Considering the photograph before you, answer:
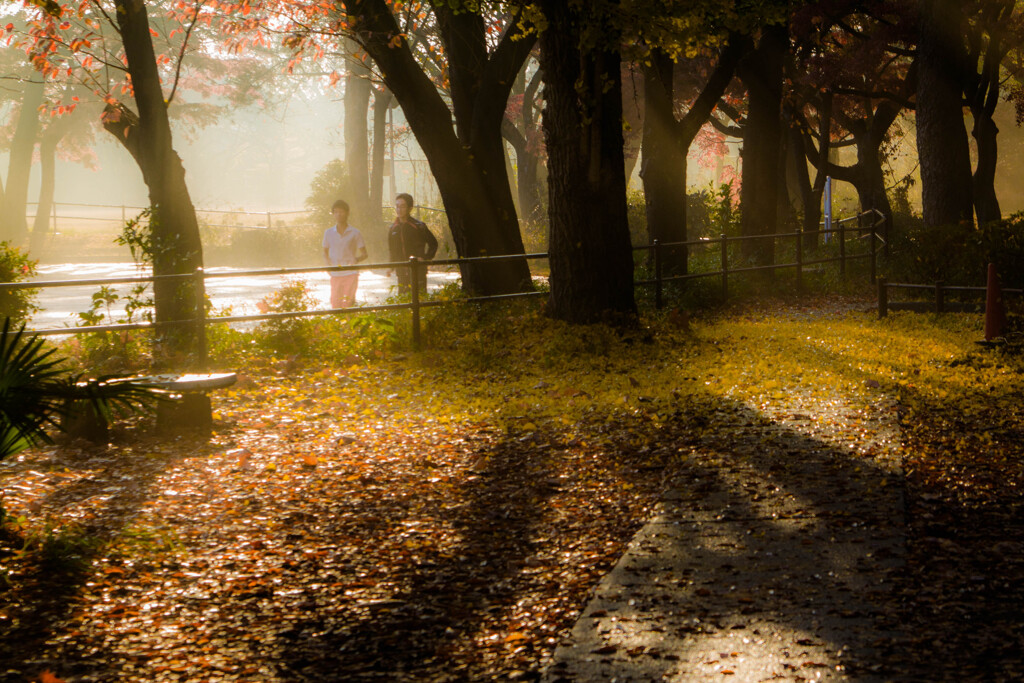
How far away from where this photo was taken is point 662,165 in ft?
59.6

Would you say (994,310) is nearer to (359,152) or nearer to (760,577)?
(760,577)

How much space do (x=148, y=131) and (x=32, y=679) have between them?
9.49m

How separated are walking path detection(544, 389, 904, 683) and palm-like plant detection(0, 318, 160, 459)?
2604 mm

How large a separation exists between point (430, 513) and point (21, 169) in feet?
134

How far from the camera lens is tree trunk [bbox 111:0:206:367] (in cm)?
1158

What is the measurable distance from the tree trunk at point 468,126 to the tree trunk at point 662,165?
3609 millimetres

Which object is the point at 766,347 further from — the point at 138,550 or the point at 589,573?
the point at 138,550

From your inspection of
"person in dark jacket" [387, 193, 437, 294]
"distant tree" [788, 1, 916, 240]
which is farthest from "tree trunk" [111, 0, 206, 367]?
"distant tree" [788, 1, 916, 240]

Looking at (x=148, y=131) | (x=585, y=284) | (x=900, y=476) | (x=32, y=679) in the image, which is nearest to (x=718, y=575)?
(x=900, y=476)

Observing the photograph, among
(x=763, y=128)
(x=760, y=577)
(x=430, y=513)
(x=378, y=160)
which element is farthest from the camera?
(x=378, y=160)

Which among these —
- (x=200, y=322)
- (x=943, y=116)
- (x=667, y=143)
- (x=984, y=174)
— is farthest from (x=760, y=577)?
(x=984, y=174)

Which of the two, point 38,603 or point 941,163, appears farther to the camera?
point 941,163

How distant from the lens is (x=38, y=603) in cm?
462

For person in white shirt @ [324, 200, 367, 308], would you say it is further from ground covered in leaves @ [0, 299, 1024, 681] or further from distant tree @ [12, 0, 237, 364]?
ground covered in leaves @ [0, 299, 1024, 681]
